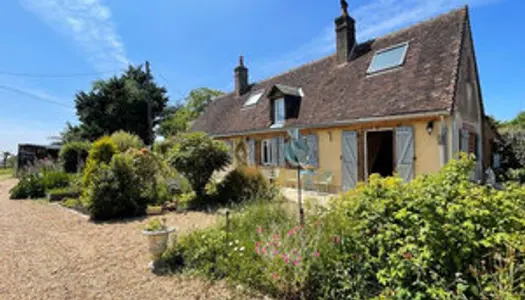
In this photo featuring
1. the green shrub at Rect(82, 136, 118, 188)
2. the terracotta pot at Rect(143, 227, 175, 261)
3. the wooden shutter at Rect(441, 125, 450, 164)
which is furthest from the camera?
the green shrub at Rect(82, 136, 118, 188)

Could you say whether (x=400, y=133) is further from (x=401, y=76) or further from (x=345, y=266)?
(x=345, y=266)

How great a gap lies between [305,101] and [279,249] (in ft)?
27.9

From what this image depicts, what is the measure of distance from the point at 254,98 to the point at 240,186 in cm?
751

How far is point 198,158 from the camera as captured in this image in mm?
7262

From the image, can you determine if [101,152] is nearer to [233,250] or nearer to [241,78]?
[233,250]

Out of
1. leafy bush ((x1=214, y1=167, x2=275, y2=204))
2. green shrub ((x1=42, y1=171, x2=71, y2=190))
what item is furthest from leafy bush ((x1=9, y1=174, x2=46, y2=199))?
leafy bush ((x1=214, y1=167, x2=275, y2=204))

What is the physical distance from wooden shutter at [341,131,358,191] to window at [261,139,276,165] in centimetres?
339

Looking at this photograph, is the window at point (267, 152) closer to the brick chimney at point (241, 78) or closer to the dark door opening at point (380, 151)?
the dark door opening at point (380, 151)

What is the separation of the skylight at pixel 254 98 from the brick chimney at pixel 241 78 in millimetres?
1764

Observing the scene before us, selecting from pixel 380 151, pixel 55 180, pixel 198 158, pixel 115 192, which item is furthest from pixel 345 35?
pixel 55 180

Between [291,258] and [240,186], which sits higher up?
[240,186]

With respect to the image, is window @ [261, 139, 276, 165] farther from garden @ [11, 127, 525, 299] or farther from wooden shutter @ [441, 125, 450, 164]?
garden @ [11, 127, 525, 299]

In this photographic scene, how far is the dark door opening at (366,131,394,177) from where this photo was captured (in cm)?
934

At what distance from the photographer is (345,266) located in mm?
2533
